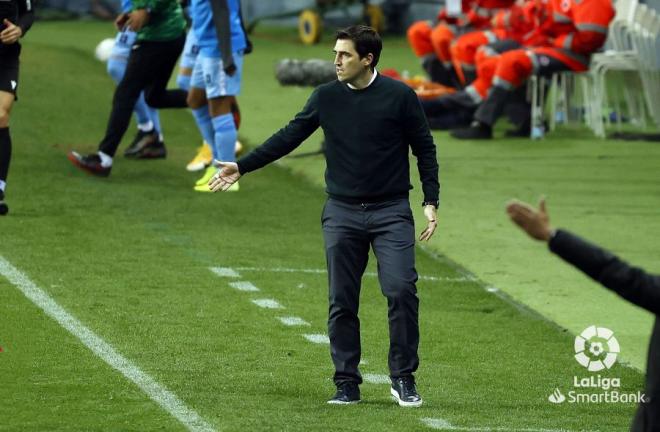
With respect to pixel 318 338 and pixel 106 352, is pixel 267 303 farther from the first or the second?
Answer: pixel 106 352

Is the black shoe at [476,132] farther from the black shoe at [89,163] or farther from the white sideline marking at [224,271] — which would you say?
the white sideline marking at [224,271]

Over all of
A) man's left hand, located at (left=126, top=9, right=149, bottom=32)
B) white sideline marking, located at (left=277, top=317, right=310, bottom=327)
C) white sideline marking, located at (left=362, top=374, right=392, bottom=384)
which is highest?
man's left hand, located at (left=126, top=9, right=149, bottom=32)

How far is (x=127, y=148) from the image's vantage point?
15.4 metres

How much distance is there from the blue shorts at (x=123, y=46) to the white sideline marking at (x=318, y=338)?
6050mm

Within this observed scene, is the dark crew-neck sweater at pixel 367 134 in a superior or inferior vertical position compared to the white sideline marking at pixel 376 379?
superior

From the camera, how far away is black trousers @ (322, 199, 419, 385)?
24.0 ft

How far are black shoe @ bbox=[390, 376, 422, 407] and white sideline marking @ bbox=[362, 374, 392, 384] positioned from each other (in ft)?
1.79

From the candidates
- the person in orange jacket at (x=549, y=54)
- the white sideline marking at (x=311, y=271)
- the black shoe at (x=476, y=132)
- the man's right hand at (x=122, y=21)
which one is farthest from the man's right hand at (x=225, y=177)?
the black shoe at (x=476, y=132)

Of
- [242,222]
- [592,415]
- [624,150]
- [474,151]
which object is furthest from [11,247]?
[624,150]

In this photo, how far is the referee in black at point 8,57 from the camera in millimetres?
11422

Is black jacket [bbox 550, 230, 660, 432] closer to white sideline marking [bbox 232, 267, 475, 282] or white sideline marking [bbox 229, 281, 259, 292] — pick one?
white sideline marking [bbox 229, 281, 259, 292]

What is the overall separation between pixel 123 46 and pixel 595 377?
7.49m

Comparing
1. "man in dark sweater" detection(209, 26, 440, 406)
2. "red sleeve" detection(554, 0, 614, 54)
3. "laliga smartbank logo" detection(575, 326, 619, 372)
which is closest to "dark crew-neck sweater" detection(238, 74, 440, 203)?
"man in dark sweater" detection(209, 26, 440, 406)

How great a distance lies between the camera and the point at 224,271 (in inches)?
421
